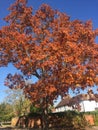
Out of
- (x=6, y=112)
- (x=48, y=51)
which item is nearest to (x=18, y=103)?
(x=6, y=112)

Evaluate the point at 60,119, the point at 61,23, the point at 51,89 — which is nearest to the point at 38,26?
the point at 61,23

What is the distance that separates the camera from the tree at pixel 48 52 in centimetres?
2611

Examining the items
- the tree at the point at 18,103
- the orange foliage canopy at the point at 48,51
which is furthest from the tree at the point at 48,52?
the tree at the point at 18,103

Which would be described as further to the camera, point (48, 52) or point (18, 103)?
point (18, 103)

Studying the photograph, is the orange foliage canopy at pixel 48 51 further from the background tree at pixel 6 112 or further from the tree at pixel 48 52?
the background tree at pixel 6 112

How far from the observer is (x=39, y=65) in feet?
89.5

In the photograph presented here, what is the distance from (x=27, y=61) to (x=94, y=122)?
2338 cm

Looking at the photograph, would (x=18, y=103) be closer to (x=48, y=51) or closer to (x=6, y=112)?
(x=6, y=112)

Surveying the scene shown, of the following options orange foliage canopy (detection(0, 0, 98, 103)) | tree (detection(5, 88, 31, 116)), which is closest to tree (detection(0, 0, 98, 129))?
orange foliage canopy (detection(0, 0, 98, 103))

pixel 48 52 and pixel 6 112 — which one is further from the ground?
pixel 6 112

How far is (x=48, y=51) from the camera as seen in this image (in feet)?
89.2

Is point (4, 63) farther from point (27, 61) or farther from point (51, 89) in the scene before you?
point (51, 89)

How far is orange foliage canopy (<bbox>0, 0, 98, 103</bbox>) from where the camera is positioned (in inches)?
1027

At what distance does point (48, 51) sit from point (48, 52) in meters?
0.12
